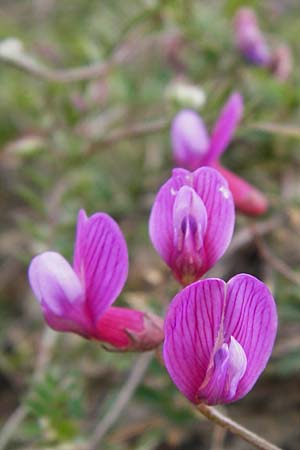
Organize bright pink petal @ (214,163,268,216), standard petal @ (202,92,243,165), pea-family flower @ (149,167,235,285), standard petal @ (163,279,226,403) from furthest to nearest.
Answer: bright pink petal @ (214,163,268,216), standard petal @ (202,92,243,165), pea-family flower @ (149,167,235,285), standard petal @ (163,279,226,403)

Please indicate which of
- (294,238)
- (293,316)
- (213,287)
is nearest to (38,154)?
(294,238)

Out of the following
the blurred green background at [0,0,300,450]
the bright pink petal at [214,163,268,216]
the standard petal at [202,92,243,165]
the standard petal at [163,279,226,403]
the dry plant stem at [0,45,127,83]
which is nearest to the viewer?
the standard petal at [163,279,226,403]

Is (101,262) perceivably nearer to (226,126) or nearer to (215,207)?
(215,207)

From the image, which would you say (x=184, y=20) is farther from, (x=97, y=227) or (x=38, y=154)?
(x=97, y=227)

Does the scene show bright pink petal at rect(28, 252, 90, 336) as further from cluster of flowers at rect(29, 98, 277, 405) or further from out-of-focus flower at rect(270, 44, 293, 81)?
out-of-focus flower at rect(270, 44, 293, 81)

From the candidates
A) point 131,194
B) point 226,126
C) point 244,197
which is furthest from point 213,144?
point 131,194

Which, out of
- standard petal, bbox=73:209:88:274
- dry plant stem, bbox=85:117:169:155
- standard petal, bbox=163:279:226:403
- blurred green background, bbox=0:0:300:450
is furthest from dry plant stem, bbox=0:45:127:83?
standard petal, bbox=163:279:226:403

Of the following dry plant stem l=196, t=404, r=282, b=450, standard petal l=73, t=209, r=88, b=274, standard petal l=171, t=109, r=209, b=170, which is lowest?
dry plant stem l=196, t=404, r=282, b=450

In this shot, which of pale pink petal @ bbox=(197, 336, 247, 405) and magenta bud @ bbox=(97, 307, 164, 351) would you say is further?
magenta bud @ bbox=(97, 307, 164, 351)

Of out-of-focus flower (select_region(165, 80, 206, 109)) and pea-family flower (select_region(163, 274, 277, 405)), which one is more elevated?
pea-family flower (select_region(163, 274, 277, 405))
